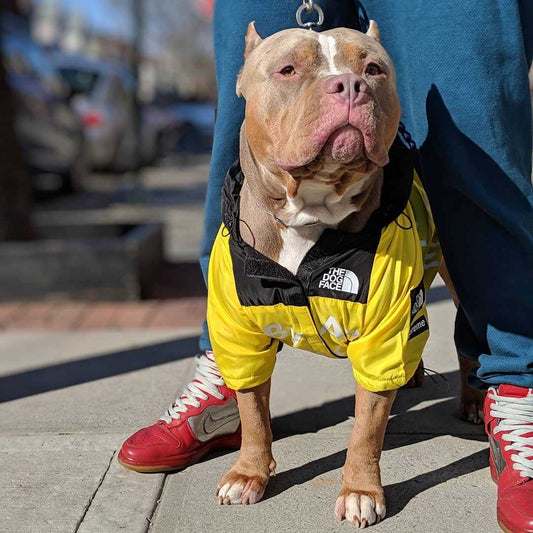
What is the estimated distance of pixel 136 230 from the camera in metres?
6.24

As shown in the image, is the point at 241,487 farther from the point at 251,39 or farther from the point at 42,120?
the point at 42,120

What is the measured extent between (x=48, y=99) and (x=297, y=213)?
9.49 metres

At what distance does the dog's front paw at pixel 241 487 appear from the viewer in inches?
96.8

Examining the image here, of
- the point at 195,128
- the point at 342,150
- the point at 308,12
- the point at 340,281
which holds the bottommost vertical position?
the point at 195,128

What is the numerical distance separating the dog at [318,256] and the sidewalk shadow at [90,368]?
1.44 metres

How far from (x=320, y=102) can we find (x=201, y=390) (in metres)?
1.24

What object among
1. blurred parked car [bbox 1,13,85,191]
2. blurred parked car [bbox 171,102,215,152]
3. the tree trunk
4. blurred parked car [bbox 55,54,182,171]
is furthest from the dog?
blurred parked car [bbox 171,102,215,152]

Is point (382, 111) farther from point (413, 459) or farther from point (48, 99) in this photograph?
point (48, 99)

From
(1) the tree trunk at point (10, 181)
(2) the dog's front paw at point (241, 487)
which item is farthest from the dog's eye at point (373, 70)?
(1) the tree trunk at point (10, 181)

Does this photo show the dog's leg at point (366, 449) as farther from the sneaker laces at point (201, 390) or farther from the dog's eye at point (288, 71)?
the dog's eye at point (288, 71)

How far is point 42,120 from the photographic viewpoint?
428 inches

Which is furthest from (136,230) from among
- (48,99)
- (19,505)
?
(48,99)

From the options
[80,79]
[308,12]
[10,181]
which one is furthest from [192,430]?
[80,79]

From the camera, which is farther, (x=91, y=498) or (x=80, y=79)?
(x=80, y=79)
